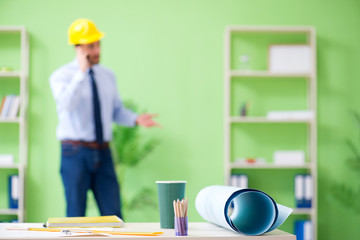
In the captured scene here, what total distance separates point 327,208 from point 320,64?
1267mm

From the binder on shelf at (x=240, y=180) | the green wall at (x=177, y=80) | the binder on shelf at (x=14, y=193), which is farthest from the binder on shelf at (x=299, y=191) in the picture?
the binder on shelf at (x=14, y=193)

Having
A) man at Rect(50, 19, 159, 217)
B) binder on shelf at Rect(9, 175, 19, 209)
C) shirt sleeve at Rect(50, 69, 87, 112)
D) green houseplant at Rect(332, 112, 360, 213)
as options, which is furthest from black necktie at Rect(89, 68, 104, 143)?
green houseplant at Rect(332, 112, 360, 213)

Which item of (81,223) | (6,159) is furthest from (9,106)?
(81,223)

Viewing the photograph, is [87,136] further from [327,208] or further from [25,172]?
[327,208]

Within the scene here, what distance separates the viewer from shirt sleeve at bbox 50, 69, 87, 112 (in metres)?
3.11

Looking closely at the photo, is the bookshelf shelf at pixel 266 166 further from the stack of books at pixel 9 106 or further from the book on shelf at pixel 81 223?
the book on shelf at pixel 81 223

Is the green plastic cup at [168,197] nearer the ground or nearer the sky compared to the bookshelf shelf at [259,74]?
nearer the ground

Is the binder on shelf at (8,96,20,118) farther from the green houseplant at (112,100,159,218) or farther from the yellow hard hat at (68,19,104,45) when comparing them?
the yellow hard hat at (68,19,104,45)

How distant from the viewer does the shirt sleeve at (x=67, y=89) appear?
3113 millimetres

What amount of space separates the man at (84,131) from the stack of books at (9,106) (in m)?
1.26

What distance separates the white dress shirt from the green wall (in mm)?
1132

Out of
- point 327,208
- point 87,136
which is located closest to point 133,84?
point 87,136

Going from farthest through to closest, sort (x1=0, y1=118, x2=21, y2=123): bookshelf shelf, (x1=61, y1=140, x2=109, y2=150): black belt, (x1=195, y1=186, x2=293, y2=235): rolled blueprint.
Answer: (x1=0, y1=118, x2=21, y2=123): bookshelf shelf
(x1=61, y1=140, x2=109, y2=150): black belt
(x1=195, y1=186, x2=293, y2=235): rolled blueprint

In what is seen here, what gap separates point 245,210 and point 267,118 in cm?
307
